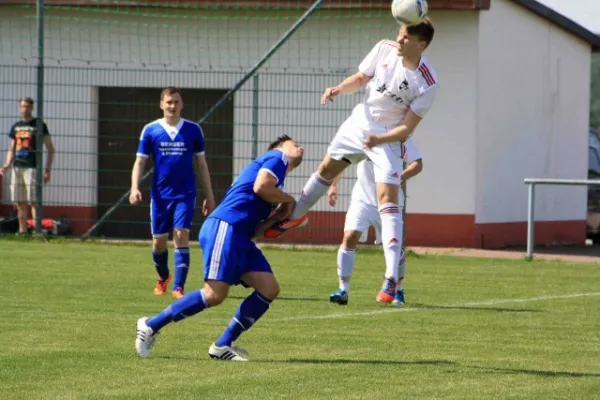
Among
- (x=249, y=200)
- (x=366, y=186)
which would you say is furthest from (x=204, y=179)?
(x=249, y=200)

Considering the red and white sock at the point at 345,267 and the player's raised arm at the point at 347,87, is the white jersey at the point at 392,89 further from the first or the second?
the red and white sock at the point at 345,267

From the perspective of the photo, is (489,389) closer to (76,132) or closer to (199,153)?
(199,153)

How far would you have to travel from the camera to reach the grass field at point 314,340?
7.95 meters

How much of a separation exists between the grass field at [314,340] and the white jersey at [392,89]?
1760 millimetres

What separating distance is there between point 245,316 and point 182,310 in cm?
43

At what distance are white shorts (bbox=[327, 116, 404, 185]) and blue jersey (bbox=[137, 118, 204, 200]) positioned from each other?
287 cm

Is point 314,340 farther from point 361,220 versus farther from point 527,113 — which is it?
point 527,113

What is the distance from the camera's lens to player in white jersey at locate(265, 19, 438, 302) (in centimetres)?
1070

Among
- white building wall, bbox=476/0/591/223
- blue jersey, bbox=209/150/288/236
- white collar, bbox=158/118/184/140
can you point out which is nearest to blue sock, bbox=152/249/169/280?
white collar, bbox=158/118/184/140

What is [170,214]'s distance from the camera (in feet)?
44.7

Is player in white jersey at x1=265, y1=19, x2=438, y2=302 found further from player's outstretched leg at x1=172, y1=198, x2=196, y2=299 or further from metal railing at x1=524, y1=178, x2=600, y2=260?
metal railing at x1=524, y1=178, x2=600, y2=260

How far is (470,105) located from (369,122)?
11680 mm

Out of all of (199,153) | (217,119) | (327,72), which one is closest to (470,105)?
(327,72)

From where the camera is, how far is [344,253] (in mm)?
12930
